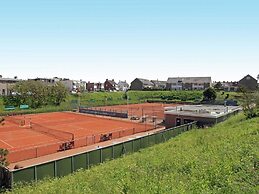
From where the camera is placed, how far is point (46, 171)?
1722cm

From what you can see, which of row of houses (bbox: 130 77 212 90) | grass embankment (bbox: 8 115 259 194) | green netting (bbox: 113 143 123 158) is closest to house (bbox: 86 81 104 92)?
row of houses (bbox: 130 77 212 90)

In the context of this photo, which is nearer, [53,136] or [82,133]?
[53,136]

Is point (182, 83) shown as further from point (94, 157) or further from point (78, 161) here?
point (78, 161)

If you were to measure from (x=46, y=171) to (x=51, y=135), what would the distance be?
18.7 meters

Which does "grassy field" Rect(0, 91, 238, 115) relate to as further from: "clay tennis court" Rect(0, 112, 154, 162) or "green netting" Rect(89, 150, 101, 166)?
"green netting" Rect(89, 150, 101, 166)

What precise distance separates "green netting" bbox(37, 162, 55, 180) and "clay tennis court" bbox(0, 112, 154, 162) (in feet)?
27.7

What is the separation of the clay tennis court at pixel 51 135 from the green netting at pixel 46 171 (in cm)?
844

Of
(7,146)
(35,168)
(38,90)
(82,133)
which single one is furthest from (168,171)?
(38,90)

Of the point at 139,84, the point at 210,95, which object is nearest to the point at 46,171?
the point at 210,95

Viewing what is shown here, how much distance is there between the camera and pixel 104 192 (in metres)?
9.28

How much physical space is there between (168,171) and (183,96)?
83.5 meters

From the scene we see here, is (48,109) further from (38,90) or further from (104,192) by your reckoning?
(104,192)

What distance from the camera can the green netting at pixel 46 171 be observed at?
16859 millimetres

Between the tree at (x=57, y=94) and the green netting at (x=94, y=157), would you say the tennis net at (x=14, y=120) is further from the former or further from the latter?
the green netting at (x=94, y=157)
